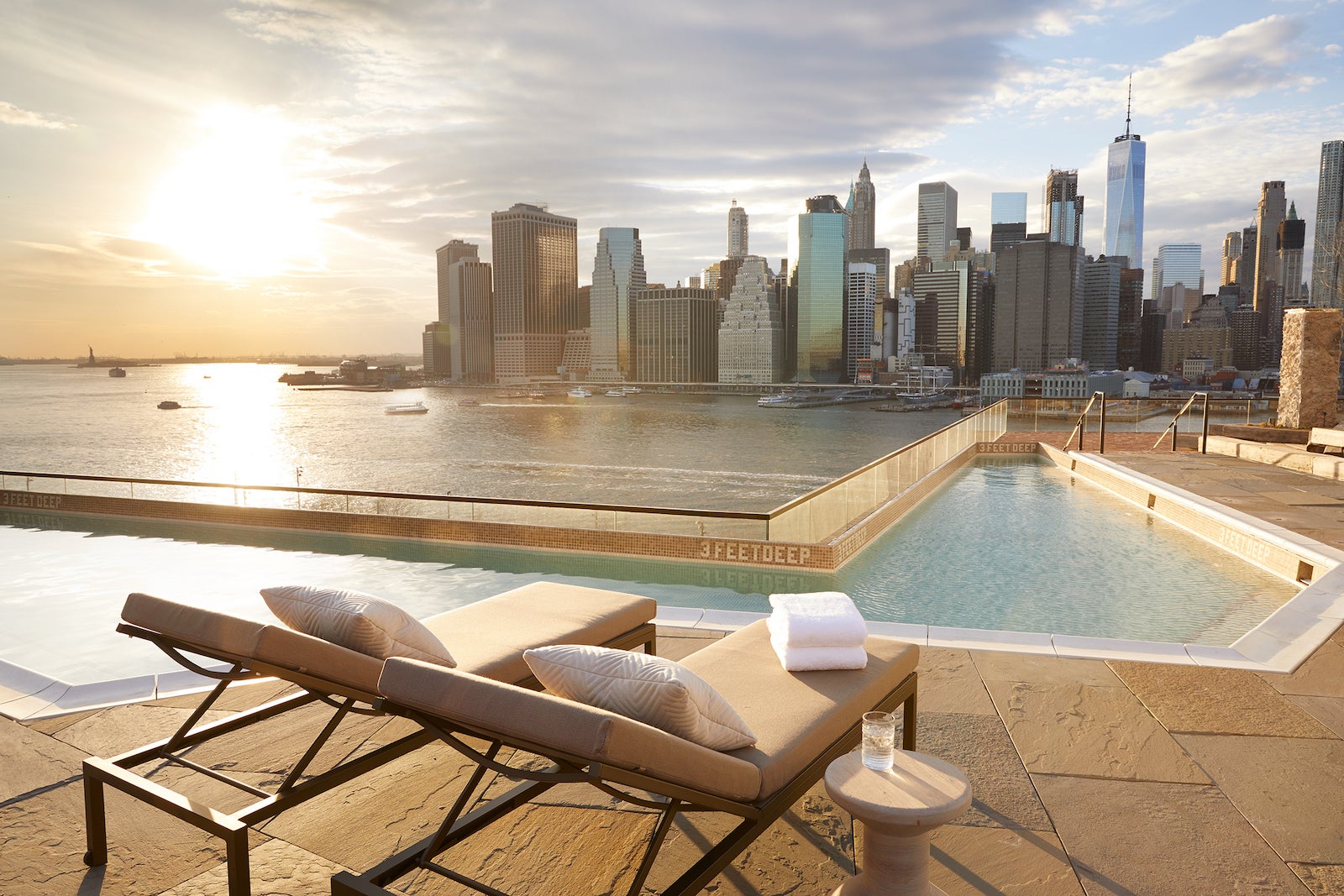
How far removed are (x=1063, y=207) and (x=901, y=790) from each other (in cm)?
18795

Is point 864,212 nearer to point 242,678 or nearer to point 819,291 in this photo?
point 819,291

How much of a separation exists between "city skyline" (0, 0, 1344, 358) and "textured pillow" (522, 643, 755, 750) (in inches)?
473

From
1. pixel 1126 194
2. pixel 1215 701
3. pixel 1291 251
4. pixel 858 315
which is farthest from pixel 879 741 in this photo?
pixel 1126 194

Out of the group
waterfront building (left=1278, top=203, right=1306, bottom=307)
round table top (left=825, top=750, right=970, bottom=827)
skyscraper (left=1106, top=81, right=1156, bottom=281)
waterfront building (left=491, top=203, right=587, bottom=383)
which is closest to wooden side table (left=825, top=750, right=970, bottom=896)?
round table top (left=825, top=750, right=970, bottom=827)

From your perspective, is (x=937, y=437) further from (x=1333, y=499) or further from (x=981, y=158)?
(x=981, y=158)

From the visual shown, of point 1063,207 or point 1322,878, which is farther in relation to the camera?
point 1063,207

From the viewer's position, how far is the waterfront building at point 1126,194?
625 ft

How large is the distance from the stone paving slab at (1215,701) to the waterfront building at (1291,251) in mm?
124023

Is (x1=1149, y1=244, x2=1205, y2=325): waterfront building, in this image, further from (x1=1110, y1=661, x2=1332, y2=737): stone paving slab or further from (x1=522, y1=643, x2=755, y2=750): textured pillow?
(x1=522, y1=643, x2=755, y2=750): textured pillow

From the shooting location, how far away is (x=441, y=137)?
2611 inches

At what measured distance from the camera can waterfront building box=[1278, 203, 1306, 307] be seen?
101 metres

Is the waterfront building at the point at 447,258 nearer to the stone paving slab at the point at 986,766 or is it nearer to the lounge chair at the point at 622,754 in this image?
the stone paving slab at the point at 986,766

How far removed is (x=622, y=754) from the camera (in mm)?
1453

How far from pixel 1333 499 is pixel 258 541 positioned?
40.6 ft
